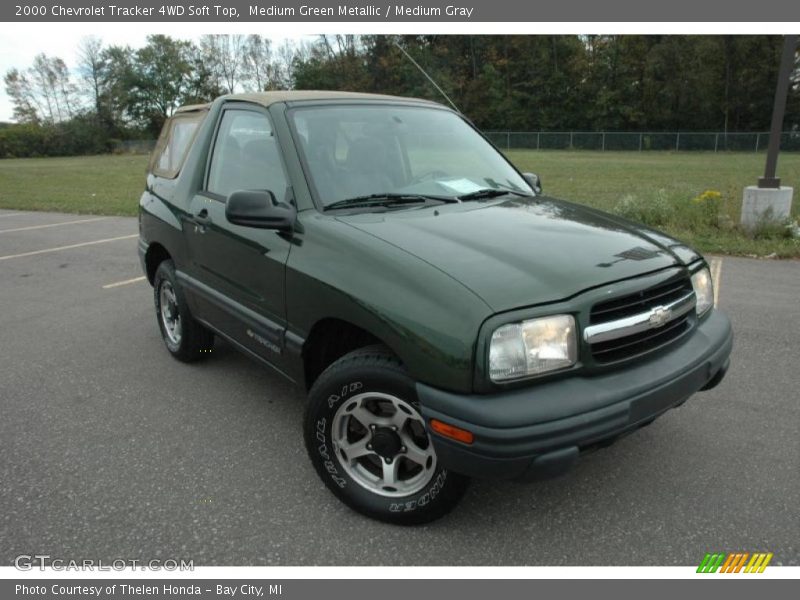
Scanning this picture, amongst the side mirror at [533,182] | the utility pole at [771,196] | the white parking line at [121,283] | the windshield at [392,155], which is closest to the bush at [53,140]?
the white parking line at [121,283]

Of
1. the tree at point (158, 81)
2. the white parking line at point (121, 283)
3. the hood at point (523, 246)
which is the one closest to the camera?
the hood at point (523, 246)

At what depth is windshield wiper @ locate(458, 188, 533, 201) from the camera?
11.0 feet

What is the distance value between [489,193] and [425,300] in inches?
53.6

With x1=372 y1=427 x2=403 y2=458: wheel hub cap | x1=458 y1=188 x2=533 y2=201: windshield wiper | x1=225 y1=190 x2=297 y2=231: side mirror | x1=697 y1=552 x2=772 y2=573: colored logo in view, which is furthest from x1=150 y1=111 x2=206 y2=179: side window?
x1=697 y1=552 x2=772 y2=573: colored logo

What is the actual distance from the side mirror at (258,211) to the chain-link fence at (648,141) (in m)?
40.9

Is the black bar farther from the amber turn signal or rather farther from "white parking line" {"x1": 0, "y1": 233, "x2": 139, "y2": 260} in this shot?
"white parking line" {"x1": 0, "y1": 233, "x2": 139, "y2": 260}

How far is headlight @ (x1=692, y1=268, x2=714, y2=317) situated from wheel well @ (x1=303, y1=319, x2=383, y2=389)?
1578mm

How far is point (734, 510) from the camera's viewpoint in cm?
272

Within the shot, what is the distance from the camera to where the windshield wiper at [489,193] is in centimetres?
337

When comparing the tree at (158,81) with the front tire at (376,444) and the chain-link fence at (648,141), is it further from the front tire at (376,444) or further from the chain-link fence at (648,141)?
the front tire at (376,444)

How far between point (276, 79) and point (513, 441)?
77.5 meters

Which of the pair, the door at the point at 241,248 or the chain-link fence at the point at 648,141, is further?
the chain-link fence at the point at 648,141

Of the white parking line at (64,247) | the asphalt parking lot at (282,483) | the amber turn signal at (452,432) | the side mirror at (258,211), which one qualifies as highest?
the side mirror at (258,211)

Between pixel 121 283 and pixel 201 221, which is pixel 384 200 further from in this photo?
pixel 121 283
